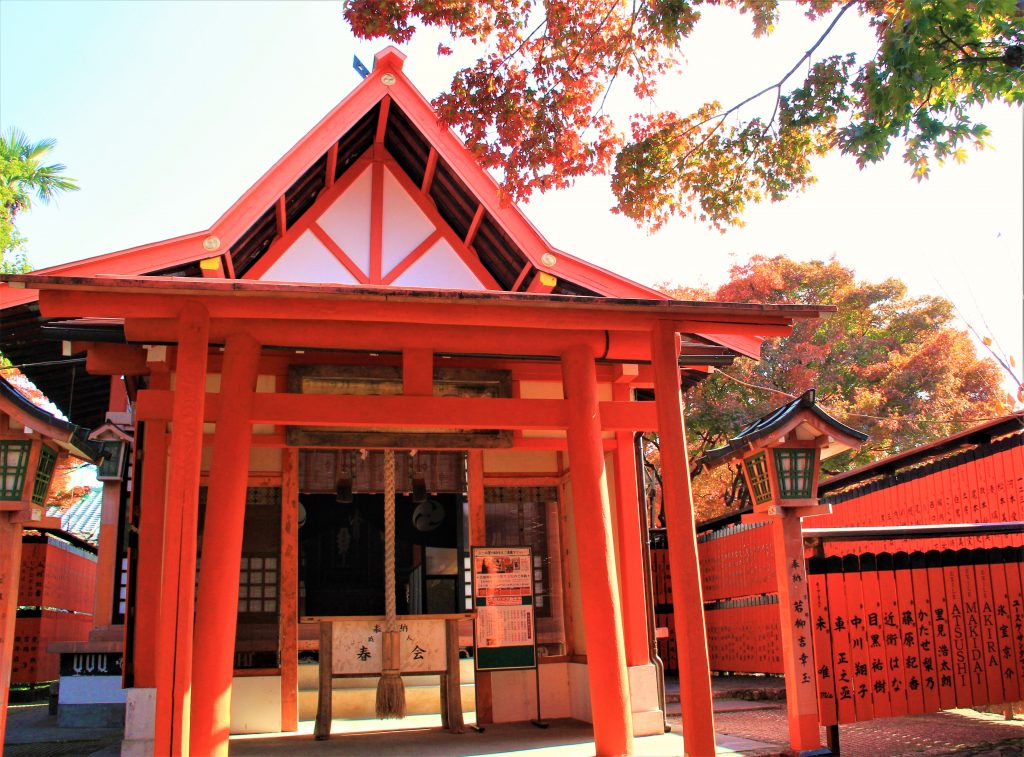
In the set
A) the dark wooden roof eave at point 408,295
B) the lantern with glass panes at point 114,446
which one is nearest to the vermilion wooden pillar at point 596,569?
the dark wooden roof eave at point 408,295

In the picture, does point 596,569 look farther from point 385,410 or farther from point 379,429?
point 379,429

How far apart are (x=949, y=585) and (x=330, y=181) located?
763 centimetres

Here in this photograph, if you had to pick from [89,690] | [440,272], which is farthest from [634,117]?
[89,690]

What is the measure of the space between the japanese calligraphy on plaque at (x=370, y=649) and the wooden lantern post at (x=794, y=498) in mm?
3708

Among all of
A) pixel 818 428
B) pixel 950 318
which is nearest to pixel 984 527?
pixel 818 428

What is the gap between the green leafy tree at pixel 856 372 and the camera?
A: 18.3m

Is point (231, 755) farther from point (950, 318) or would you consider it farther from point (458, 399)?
point (950, 318)

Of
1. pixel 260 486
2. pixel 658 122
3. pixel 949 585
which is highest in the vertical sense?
pixel 658 122

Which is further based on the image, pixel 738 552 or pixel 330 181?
pixel 738 552

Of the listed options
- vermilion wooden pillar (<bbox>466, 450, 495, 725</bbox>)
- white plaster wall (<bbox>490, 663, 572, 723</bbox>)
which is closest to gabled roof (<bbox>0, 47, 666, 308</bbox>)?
vermilion wooden pillar (<bbox>466, 450, 495, 725</bbox>)

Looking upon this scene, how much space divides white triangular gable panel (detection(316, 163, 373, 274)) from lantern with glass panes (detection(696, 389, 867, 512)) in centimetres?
490

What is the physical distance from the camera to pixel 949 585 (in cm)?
741

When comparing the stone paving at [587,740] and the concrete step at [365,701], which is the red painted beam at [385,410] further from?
the concrete step at [365,701]

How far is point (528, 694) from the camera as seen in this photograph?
9.39m
